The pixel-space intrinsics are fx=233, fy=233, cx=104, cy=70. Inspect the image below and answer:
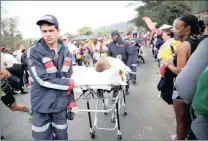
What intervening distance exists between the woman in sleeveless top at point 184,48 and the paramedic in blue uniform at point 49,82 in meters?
1.35

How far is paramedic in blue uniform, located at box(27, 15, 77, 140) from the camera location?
8.75 feet

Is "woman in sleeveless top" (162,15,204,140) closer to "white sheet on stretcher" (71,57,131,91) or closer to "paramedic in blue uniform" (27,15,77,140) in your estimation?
"white sheet on stretcher" (71,57,131,91)

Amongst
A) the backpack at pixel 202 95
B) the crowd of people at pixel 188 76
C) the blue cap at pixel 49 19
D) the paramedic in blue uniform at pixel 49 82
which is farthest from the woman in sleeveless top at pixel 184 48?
the blue cap at pixel 49 19

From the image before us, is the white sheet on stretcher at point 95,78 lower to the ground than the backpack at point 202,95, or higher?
lower

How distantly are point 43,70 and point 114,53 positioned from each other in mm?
3824

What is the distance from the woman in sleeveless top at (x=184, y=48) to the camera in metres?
2.85

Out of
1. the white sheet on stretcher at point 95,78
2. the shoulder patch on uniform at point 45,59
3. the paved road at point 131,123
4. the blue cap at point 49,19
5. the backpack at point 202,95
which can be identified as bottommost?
the paved road at point 131,123

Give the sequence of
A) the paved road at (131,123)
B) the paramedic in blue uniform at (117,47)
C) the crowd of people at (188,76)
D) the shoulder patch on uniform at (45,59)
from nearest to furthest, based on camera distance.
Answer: the crowd of people at (188,76) < the shoulder patch on uniform at (45,59) < the paved road at (131,123) < the paramedic in blue uniform at (117,47)

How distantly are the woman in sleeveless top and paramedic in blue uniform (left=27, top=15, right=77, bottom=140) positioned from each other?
1.35m

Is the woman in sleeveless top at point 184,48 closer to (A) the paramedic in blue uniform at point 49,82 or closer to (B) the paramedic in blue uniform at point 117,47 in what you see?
(A) the paramedic in blue uniform at point 49,82

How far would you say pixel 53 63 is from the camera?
2729mm

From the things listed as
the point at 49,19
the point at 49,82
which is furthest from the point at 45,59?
the point at 49,19

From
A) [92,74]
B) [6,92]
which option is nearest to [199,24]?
[92,74]

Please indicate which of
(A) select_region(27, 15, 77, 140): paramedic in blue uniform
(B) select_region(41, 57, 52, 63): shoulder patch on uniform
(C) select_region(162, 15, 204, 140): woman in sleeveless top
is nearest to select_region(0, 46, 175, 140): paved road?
(C) select_region(162, 15, 204, 140): woman in sleeveless top
